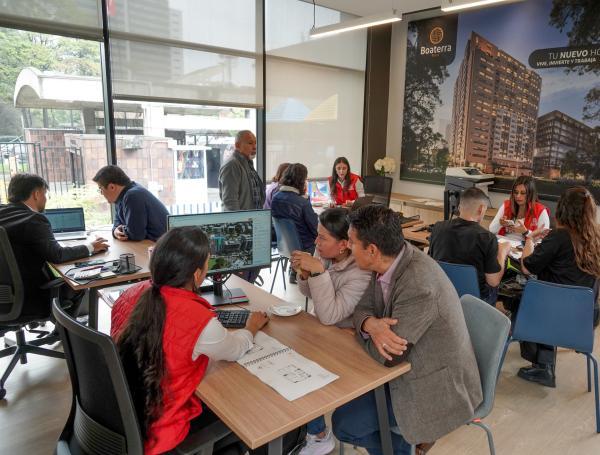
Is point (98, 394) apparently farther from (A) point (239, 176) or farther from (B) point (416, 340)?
(A) point (239, 176)

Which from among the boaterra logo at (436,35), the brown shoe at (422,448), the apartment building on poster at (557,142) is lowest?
the brown shoe at (422,448)

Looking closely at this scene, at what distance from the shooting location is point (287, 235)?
3.75 metres

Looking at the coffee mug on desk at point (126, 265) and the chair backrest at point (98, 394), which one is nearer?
the chair backrest at point (98, 394)

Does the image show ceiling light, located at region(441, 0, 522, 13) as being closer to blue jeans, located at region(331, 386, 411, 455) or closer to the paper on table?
the paper on table

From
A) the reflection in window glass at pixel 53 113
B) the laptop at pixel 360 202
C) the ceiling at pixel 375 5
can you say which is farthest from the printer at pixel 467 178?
the reflection in window glass at pixel 53 113

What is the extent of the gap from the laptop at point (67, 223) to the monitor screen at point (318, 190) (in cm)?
296

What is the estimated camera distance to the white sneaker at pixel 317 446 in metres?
2.10

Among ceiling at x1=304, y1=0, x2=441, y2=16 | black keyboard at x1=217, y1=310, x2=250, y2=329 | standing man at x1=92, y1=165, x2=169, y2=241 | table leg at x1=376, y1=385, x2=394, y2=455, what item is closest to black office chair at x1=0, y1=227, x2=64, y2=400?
standing man at x1=92, y1=165, x2=169, y2=241

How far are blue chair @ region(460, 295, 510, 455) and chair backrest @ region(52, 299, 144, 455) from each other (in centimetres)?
123

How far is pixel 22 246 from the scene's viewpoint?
8.24ft

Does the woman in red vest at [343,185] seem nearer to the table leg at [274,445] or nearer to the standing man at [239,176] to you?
the standing man at [239,176]

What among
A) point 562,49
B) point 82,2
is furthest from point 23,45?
point 562,49

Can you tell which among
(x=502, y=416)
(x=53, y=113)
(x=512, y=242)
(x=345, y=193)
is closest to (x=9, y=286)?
(x=53, y=113)

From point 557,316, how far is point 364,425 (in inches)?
52.4
